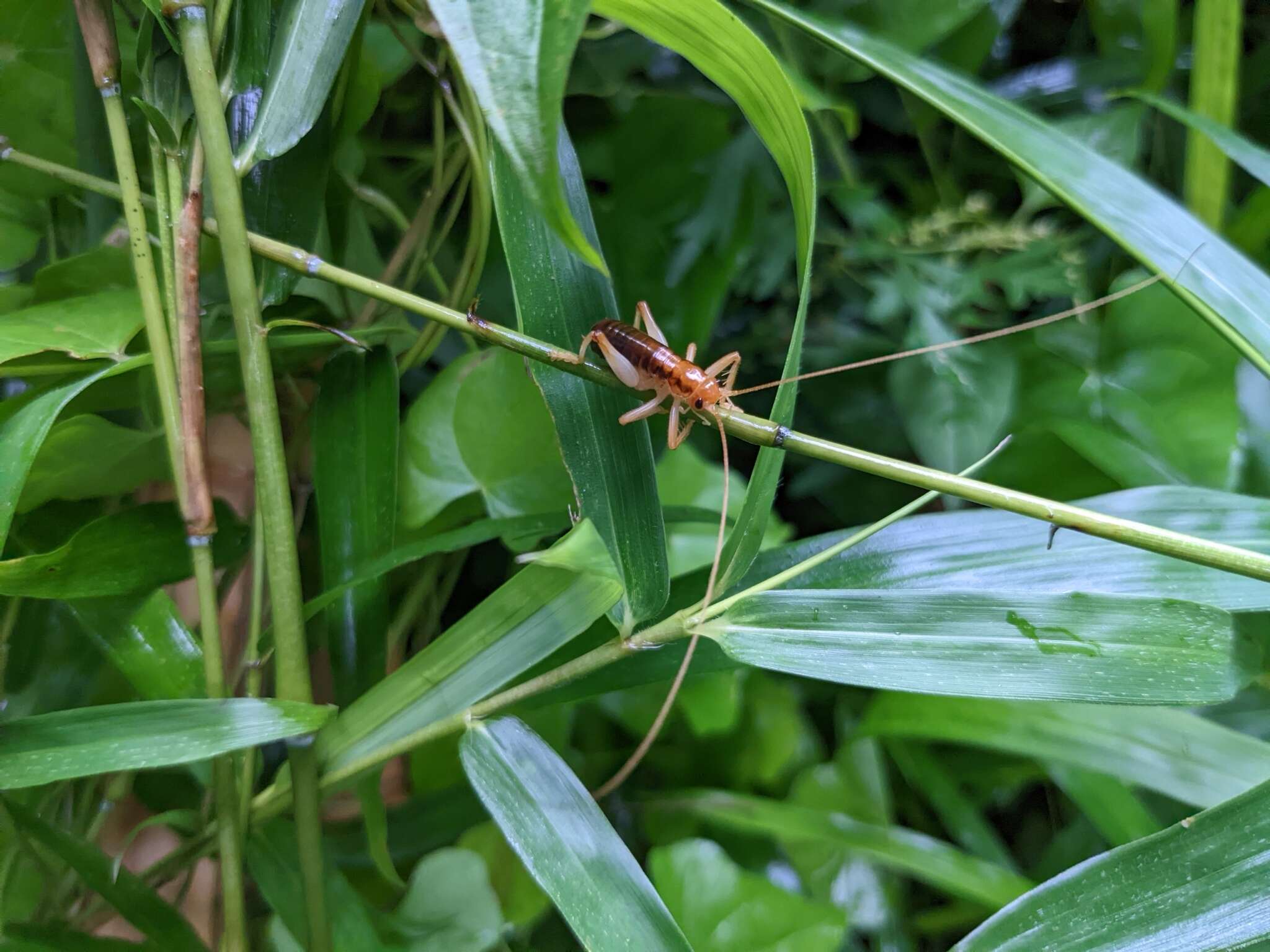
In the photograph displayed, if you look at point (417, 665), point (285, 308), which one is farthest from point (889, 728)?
point (285, 308)

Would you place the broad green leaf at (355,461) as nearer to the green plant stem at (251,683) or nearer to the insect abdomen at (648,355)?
the green plant stem at (251,683)

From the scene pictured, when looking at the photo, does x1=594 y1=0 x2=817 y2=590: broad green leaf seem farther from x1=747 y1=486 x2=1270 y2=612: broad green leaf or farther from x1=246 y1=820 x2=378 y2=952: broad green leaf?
x1=246 y1=820 x2=378 y2=952: broad green leaf

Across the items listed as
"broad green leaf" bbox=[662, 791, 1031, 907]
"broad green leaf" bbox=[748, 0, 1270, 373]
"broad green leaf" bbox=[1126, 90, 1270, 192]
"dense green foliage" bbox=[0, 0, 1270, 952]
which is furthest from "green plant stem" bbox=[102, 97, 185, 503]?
"broad green leaf" bbox=[1126, 90, 1270, 192]

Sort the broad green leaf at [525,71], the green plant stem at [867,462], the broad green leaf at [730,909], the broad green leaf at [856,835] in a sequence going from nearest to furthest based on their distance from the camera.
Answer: the broad green leaf at [525,71] < the green plant stem at [867,462] < the broad green leaf at [730,909] < the broad green leaf at [856,835]

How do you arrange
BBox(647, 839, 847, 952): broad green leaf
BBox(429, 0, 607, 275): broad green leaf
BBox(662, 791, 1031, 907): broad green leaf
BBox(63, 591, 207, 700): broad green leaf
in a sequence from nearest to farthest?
1. BBox(429, 0, 607, 275): broad green leaf
2. BBox(63, 591, 207, 700): broad green leaf
3. BBox(647, 839, 847, 952): broad green leaf
4. BBox(662, 791, 1031, 907): broad green leaf

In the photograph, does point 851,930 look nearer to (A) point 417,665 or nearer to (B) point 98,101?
(A) point 417,665

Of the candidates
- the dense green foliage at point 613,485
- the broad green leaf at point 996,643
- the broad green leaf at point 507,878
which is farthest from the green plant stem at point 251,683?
the broad green leaf at point 996,643
